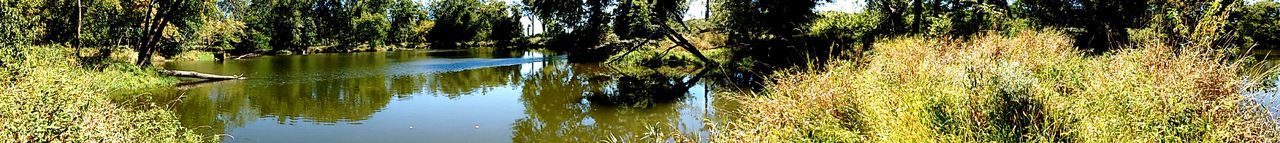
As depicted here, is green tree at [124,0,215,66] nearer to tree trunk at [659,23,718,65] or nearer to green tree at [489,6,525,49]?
tree trunk at [659,23,718,65]

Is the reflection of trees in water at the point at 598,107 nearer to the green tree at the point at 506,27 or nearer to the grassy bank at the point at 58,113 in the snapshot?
the grassy bank at the point at 58,113

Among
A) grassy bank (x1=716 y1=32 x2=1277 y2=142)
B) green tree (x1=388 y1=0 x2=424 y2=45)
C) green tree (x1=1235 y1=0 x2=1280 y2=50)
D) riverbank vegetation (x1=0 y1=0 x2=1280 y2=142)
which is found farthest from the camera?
green tree (x1=388 y1=0 x2=424 y2=45)

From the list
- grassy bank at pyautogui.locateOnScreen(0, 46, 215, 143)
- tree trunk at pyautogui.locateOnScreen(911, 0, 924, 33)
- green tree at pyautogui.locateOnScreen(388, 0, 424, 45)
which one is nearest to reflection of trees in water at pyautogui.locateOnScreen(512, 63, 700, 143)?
grassy bank at pyautogui.locateOnScreen(0, 46, 215, 143)

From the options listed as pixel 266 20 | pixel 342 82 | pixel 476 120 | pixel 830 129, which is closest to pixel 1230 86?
pixel 830 129

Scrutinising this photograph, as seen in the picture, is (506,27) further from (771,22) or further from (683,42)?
(771,22)

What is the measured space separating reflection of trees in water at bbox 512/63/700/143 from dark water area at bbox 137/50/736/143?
16 mm

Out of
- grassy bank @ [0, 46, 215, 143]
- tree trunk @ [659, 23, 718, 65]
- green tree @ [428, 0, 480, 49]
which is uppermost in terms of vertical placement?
green tree @ [428, 0, 480, 49]

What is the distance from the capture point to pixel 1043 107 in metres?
4.25

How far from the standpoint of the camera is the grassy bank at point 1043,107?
4086 millimetres

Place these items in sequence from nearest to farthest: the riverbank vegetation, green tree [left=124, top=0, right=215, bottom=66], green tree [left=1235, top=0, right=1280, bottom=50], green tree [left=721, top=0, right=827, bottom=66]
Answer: the riverbank vegetation < green tree [left=1235, top=0, right=1280, bottom=50] < green tree [left=721, top=0, right=827, bottom=66] < green tree [left=124, top=0, right=215, bottom=66]

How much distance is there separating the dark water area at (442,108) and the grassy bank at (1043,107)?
69.4 inches

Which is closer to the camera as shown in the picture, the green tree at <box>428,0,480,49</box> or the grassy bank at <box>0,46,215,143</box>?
the grassy bank at <box>0,46,215,143</box>

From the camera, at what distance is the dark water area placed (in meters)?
9.14

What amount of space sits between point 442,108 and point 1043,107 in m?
8.97
